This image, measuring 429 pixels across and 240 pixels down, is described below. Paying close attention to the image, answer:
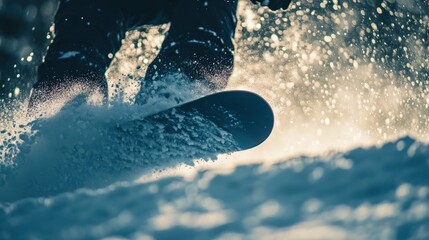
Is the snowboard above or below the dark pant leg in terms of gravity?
below

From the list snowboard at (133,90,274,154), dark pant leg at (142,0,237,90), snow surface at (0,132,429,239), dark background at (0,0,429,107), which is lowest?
snow surface at (0,132,429,239)

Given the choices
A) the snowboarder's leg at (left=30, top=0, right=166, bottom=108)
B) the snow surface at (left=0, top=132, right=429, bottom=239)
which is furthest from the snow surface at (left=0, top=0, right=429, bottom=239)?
the snowboarder's leg at (left=30, top=0, right=166, bottom=108)

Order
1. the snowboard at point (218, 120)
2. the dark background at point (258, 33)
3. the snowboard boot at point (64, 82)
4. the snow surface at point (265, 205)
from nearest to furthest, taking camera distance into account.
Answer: the snow surface at point (265, 205) → the snowboard boot at point (64, 82) → the snowboard at point (218, 120) → the dark background at point (258, 33)

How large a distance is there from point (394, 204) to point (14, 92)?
2.10 metres

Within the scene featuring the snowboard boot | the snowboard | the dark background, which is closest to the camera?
the snowboard boot

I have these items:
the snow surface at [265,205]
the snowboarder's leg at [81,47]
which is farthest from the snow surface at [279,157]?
the snowboarder's leg at [81,47]

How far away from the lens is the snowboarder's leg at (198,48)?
101 centimetres

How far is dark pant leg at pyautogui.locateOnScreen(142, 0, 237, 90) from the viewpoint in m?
A: 1.01

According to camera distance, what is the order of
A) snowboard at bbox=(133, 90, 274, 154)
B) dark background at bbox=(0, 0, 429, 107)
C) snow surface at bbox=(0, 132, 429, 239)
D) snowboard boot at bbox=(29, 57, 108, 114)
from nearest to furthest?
snow surface at bbox=(0, 132, 429, 239), snowboard boot at bbox=(29, 57, 108, 114), snowboard at bbox=(133, 90, 274, 154), dark background at bbox=(0, 0, 429, 107)

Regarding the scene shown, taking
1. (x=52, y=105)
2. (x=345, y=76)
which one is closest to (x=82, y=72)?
(x=52, y=105)

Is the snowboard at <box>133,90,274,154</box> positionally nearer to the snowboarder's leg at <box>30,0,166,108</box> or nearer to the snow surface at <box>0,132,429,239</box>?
the snowboarder's leg at <box>30,0,166,108</box>

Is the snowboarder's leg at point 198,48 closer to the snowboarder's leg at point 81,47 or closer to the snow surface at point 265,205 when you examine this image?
the snowboarder's leg at point 81,47

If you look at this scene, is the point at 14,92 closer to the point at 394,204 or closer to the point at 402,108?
the point at 394,204

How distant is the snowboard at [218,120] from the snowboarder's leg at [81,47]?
0.65 feet
